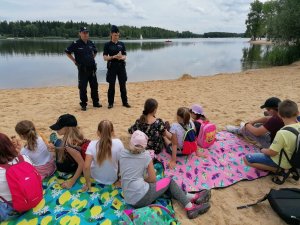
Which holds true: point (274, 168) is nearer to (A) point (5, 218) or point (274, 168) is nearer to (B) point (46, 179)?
(B) point (46, 179)

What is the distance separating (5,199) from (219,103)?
5969 millimetres

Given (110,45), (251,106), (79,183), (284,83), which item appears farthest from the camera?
(284,83)

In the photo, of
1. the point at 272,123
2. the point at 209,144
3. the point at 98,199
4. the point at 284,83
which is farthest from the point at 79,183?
the point at 284,83

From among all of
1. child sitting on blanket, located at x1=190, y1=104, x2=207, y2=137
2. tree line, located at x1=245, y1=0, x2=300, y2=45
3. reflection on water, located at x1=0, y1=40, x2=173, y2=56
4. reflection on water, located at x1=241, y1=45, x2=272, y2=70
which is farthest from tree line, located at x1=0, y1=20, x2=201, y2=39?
child sitting on blanket, located at x1=190, y1=104, x2=207, y2=137

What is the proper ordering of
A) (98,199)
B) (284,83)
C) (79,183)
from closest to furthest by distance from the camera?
(98,199)
(79,183)
(284,83)

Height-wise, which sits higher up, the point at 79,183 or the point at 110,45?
the point at 110,45

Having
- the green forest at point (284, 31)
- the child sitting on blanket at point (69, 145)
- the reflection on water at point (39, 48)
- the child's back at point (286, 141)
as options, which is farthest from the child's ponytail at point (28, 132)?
the reflection on water at point (39, 48)

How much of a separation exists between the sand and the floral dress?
86 cm

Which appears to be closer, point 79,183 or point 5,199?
point 5,199

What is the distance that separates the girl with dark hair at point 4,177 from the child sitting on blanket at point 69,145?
634 millimetres

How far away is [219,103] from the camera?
742 cm

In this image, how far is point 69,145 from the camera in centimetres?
329

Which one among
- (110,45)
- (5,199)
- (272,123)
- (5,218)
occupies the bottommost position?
(5,218)

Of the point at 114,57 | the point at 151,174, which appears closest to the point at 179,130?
the point at 151,174
